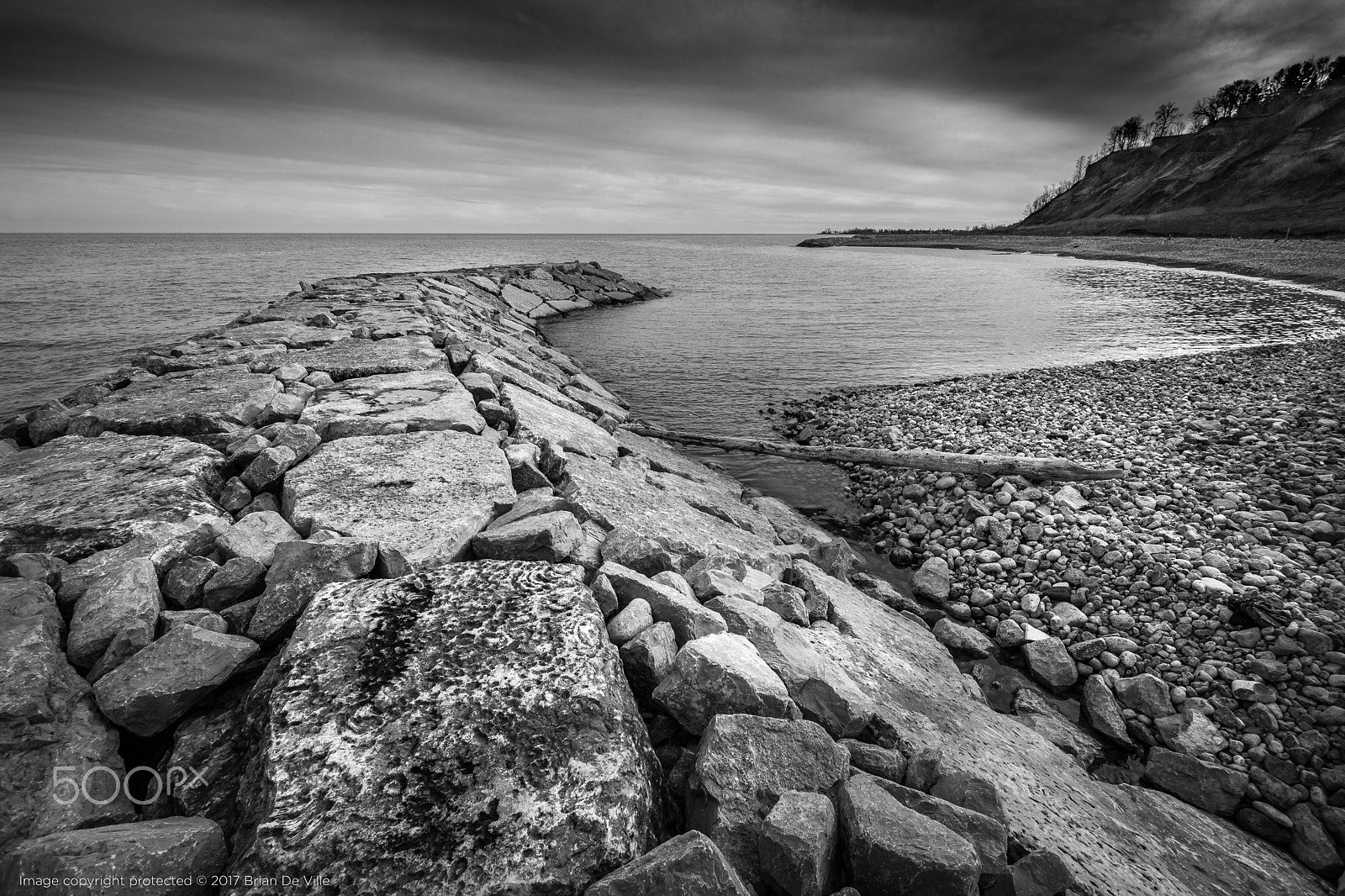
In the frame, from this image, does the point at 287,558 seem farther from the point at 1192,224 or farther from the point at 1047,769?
the point at 1192,224

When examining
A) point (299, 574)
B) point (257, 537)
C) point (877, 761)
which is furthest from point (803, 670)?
point (257, 537)

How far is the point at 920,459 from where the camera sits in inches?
332

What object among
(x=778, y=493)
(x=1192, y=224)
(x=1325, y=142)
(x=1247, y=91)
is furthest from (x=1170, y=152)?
(x=778, y=493)

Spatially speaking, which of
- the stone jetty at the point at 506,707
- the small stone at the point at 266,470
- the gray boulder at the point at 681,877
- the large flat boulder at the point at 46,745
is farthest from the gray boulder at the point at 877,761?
the small stone at the point at 266,470

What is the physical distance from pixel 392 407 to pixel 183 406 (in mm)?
1768

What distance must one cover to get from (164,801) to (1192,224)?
103 meters

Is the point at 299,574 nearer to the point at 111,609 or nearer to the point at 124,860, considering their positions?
the point at 111,609

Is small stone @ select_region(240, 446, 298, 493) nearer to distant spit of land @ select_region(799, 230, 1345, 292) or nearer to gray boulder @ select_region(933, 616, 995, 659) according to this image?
gray boulder @ select_region(933, 616, 995, 659)

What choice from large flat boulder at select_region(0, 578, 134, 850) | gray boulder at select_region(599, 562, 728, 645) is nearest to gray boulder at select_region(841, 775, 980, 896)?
gray boulder at select_region(599, 562, 728, 645)

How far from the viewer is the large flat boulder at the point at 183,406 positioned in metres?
4.96

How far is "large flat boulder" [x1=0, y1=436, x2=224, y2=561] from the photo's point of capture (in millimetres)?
3236

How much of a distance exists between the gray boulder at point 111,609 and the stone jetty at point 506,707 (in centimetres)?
1

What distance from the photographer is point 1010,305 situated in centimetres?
2938

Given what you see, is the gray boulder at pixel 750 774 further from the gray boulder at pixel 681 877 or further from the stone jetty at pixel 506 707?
the gray boulder at pixel 681 877
